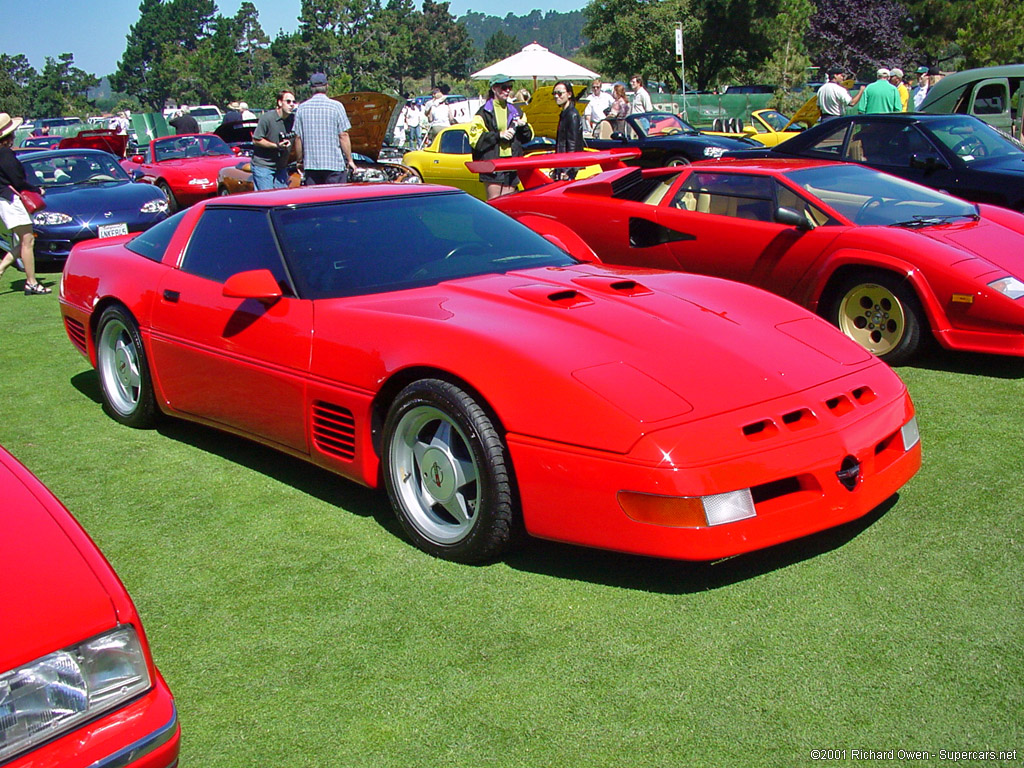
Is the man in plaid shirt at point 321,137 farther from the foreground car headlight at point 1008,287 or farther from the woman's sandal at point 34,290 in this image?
the foreground car headlight at point 1008,287

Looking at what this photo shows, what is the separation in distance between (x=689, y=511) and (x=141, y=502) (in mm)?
2310

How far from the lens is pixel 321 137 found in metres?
8.77

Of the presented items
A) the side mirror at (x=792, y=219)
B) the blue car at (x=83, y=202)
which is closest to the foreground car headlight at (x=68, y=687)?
the side mirror at (x=792, y=219)

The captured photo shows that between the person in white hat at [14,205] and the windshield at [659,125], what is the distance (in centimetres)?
862

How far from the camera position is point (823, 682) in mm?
2449

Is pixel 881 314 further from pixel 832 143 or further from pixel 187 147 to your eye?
pixel 187 147

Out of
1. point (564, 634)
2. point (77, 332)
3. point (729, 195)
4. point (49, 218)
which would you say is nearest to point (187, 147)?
point (49, 218)

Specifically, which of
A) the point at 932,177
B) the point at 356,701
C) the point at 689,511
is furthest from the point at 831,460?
the point at 932,177

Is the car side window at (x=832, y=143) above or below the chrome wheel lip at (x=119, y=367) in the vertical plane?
above

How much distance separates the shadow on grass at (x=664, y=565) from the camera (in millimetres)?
3029

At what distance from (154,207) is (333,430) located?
334 inches

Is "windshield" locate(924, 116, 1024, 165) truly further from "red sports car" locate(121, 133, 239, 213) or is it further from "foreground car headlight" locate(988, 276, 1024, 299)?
"red sports car" locate(121, 133, 239, 213)

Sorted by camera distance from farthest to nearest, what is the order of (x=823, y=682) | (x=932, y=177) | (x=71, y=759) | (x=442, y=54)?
1. (x=442, y=54)
2. (x=932, y=177)
3. (x=823, y=682)
4. (x=71, y=759)

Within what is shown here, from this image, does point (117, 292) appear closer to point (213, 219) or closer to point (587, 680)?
point (213, 219)
